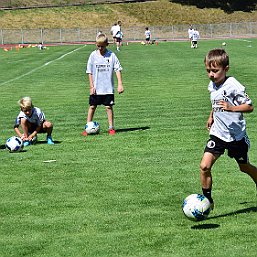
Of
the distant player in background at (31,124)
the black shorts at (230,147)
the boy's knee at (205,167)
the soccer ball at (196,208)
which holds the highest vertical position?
the black shorts at (230,147)

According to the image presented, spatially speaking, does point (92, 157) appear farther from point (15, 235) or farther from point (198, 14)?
point (198, 14)

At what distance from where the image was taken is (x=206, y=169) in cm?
816

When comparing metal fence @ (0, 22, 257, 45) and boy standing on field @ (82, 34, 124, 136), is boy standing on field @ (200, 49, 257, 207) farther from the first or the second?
metal fence @ (0, 22, 257, 45)

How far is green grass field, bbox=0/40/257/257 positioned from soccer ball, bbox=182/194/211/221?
0.10m

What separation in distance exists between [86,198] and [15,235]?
176 cm

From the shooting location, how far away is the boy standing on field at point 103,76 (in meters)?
15.0

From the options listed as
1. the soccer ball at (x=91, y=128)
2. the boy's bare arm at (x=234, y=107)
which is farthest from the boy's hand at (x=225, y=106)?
the soccer ball at (x=91, y=128)

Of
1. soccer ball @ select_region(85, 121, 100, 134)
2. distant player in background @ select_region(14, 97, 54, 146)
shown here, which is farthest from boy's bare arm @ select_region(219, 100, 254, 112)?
soccer ball @ select_region(85, 121, 100, 134)

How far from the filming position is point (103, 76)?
1513cm

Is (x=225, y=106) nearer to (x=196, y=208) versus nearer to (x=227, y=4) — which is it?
(x=196, y=208)

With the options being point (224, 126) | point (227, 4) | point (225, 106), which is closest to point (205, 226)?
point (224, 126)

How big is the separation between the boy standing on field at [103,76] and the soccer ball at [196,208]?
23.5 feet

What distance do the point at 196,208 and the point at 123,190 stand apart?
6.54ft

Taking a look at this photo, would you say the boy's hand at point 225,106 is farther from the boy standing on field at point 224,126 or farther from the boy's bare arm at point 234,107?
the boy standing on field at point 224,126
